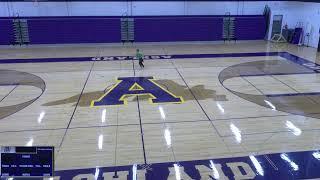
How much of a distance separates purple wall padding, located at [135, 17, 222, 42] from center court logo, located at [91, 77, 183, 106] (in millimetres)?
7877

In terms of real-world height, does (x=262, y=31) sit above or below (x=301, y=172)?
above

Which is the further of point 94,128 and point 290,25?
point 290,25

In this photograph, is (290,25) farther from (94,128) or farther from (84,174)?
(84,174)

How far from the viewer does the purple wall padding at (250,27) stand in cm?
2117

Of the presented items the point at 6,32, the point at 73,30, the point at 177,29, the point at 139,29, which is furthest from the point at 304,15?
the point at 6,32

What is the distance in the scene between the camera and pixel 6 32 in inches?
753

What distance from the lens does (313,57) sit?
1678 cm

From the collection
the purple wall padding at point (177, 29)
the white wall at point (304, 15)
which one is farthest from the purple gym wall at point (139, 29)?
the white wall at point (304, 15)

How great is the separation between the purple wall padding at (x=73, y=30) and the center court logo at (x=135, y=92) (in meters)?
7.71

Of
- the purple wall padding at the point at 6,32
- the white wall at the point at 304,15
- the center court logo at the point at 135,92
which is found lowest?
the center court logo at the point at 135,92

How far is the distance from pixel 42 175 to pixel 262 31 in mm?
20422

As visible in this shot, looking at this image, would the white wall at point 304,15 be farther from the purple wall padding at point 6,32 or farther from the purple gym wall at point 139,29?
the purple wall padding at point 6,32

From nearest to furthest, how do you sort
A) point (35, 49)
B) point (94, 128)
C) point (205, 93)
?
point (94, 128)
point (205, 93)
point (35, 49)

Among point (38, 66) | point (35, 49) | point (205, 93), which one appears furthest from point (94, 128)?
point (35, 49)
